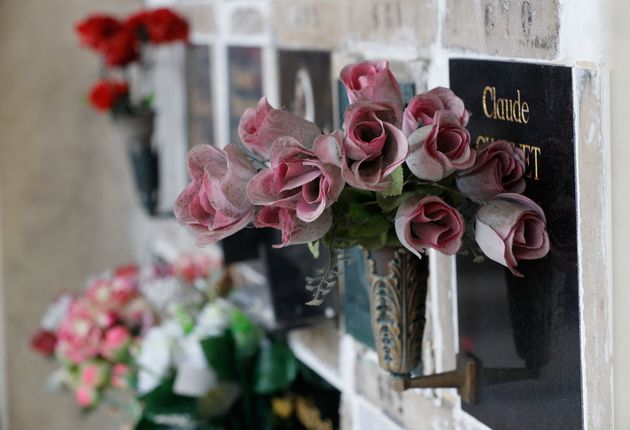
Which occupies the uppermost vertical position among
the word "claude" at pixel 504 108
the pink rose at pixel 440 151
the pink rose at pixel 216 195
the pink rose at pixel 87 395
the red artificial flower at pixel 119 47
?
the red artificial flower at pixel 119 47

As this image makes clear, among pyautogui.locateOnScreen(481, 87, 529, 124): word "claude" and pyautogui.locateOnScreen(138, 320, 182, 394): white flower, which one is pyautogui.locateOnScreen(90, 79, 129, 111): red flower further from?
pyautogui.locateOnScreen(481, 87, 529, 124): word "claude"

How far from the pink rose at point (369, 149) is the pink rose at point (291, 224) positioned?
77 mm

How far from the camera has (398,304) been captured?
112cm

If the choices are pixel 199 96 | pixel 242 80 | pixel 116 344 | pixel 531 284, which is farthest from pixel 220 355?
pixel 531 284

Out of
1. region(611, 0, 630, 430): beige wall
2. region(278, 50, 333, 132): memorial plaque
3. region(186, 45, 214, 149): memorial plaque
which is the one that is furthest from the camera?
region(186, 45, 214, 149): memorial plaque

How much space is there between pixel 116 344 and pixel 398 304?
1108mm

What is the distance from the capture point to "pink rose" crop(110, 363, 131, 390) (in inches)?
82.1

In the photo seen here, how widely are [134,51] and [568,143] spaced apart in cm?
168

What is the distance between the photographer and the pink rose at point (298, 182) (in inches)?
36.1

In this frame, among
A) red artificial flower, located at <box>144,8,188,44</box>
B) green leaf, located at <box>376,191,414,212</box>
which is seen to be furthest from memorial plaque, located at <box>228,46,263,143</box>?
green leaf, located at <box>376,191,414,212</box>

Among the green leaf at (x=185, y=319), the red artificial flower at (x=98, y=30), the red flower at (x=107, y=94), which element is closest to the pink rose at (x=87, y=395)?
the green leaf at (x=185, y=319)

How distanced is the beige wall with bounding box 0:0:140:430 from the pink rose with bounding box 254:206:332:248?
2.13 m

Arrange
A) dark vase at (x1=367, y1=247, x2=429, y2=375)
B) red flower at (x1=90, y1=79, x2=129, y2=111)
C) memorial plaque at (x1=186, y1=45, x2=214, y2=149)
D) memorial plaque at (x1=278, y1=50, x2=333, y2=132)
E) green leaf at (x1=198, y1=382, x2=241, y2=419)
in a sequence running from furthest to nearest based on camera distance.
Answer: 1. red flower at (x1=90, y1=79, x2=129, y2=111)
2. memorial plaque at (x1=186, y1=45, x2=214, y2=149)
3. green leaf at (x1=198, y1=382, x2=241, y2=419)
4. memorial plaque at (x1=278, y1=50, x2=333, y2=132)
5. dark vase at (x1=367, y1=247, x2=429, y2=375)

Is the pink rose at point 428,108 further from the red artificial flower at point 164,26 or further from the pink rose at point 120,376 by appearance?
the red artificial flower at point 164,26
